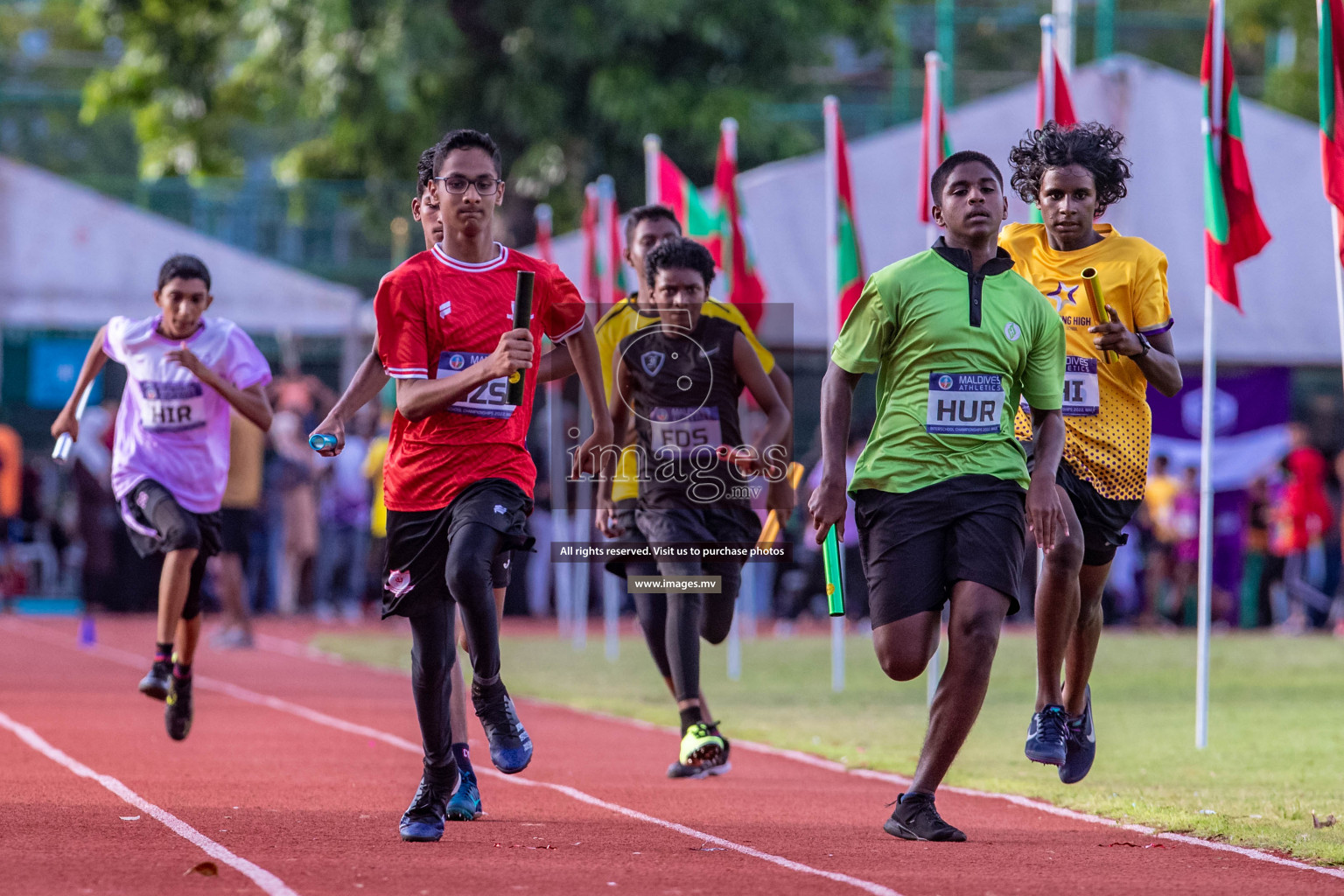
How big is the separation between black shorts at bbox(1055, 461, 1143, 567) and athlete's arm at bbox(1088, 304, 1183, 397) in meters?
0.47

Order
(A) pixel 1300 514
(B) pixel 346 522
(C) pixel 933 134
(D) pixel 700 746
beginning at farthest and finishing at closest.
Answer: (B) pixel 346 522, (A) pixel 1300 514, (C) pixel 933 134, (D) pixel 700 746

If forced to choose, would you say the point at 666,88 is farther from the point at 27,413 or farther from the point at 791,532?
the point at 27,413

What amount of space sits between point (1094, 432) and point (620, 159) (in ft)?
69.4

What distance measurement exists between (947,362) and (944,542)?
61cm

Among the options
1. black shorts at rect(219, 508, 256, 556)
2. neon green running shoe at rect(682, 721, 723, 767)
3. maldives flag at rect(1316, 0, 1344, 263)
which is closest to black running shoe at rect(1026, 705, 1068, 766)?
neon green running shoe at rect(682, 721, 723, 767)

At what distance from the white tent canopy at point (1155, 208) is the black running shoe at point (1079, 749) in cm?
1346

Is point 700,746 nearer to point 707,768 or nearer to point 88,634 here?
point 707,768

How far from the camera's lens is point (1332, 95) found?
30.1 feet

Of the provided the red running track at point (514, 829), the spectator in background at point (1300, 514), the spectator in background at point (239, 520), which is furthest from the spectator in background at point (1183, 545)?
the red running track at point (514, 829)

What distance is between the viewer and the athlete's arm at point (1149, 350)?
22.5 feet

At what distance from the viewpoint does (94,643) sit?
→ 17.6 m

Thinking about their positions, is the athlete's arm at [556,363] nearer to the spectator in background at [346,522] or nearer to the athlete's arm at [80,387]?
the athlete's arm at [80,387]

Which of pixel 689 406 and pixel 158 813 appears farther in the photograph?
pixel 689 406

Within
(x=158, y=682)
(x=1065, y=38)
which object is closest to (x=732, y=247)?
(x=1065, y=38)
